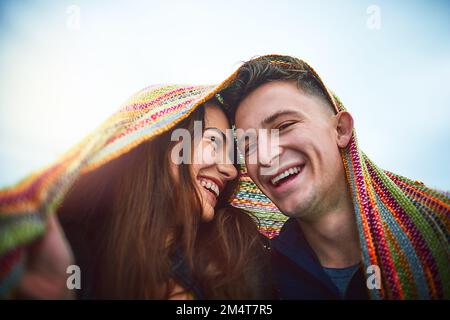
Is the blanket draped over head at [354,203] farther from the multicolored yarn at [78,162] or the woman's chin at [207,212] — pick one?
the woman's chin at [207,212]

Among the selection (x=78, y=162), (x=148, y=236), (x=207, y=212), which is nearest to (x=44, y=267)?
(x=78, y=162)

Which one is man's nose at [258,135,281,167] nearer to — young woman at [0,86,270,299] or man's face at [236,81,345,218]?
man's face at [236,81,345,218]

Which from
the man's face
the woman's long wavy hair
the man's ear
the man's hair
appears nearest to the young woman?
the woman's long wavy hair

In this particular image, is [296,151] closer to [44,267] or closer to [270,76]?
[270,76]

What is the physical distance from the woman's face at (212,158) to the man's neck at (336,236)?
0.49 metres

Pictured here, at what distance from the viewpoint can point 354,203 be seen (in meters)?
1.13

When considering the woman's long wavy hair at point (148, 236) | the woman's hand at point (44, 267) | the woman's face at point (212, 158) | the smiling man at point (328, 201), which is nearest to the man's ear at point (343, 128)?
the smiling man at point (328, 201)

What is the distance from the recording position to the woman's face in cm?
126

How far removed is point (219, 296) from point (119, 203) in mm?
550

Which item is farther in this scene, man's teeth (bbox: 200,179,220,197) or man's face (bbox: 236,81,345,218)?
man's teeth (bbox: 200,179,220,197)

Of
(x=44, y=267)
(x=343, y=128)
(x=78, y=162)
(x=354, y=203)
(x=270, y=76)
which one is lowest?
(x=44, y=267)

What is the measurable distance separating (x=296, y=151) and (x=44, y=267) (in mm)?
1006
